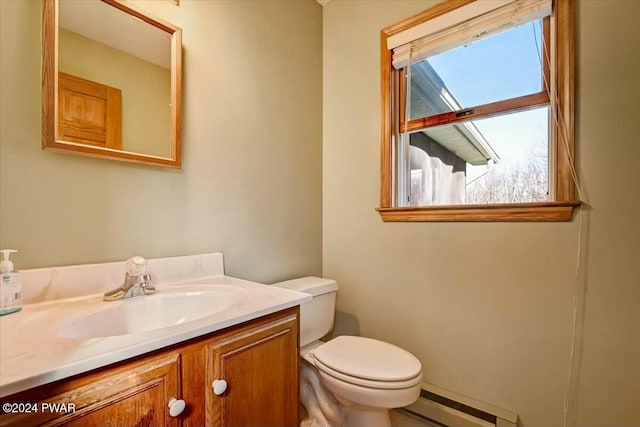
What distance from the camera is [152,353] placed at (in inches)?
25.1

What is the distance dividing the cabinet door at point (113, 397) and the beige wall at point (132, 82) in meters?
0.78

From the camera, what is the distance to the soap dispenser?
759mm

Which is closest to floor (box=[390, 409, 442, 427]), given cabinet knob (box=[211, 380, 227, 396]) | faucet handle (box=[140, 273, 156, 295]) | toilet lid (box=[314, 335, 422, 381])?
toilet lid (box=[314, 335, 422, 381])

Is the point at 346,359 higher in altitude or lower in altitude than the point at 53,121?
lower

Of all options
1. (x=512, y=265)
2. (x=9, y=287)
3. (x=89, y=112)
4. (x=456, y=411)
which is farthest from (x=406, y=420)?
(x=89, y=112)

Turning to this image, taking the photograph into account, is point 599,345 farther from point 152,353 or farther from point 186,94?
point 186,94

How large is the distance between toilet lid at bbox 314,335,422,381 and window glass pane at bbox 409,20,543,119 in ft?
4.09

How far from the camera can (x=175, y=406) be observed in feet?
2.18

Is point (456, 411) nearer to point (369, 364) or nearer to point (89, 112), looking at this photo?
point (369, 364)

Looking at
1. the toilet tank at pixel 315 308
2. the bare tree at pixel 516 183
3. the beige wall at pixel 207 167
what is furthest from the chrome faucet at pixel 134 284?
the bare tree at pixel 516 183

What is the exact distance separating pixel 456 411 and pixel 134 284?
1.53 meters

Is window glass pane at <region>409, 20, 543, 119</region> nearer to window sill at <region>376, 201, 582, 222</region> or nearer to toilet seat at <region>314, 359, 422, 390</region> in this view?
window sill at <region>376, 201, 582, 222</region>

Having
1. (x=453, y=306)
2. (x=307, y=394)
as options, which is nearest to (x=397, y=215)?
(x=453, y=306)

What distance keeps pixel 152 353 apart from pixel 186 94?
1021mm
